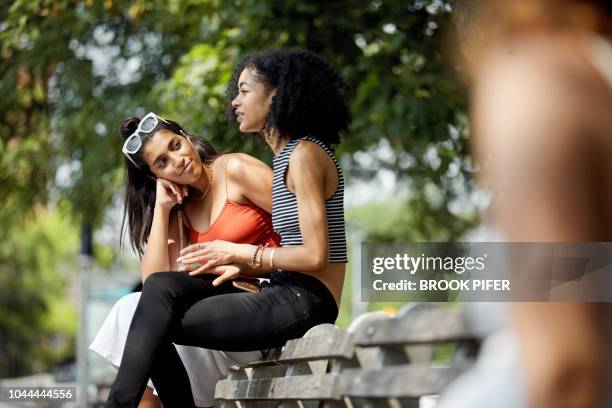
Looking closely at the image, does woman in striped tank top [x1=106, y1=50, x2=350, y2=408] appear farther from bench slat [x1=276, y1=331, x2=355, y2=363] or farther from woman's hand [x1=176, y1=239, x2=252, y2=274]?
bench slat [x1=276, y1=331, x2=355, y2=363]

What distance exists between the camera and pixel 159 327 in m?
4.02

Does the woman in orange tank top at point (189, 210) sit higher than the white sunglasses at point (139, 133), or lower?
lower

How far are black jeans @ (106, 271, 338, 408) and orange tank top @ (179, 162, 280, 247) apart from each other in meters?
0.40

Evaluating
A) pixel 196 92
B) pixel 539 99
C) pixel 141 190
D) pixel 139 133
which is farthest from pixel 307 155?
pixel 196 92

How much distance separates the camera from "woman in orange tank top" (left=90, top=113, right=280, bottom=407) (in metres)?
4.54

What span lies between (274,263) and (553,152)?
9.96 feet

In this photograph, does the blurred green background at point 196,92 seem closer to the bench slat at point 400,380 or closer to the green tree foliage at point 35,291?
the bench slat at point 400,380

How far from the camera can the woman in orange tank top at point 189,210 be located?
454cm

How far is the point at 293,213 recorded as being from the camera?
419cm

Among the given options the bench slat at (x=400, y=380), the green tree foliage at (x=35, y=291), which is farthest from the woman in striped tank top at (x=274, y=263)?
the green tree foliage at (x=35, y=291)

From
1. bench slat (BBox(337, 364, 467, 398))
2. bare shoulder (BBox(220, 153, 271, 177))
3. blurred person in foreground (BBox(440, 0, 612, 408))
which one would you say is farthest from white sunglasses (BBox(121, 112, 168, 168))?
blurred person in foreground (BBox(440, 0, 612, 408))

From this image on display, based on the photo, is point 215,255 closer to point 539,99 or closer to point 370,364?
point 370,364

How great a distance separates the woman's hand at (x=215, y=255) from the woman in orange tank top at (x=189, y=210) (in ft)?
0.51

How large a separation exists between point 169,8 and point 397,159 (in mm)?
4767
